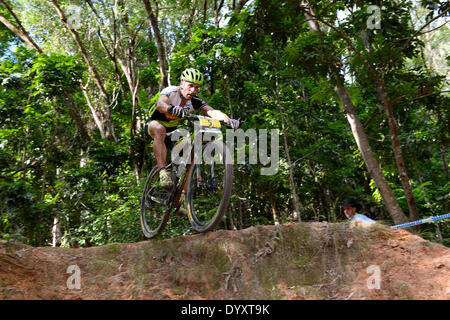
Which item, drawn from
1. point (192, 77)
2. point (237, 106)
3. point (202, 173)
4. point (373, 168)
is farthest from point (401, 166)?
point (237, 106)

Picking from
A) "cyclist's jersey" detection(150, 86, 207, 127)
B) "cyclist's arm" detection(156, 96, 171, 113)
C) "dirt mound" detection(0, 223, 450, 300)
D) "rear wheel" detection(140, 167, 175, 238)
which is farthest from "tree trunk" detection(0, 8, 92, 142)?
"dirt mound" detection(0, 223, 450, 300)

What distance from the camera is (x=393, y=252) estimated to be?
3.09 metres

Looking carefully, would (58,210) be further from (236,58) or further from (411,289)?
(411,289)

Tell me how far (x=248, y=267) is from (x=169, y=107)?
72.6 inches

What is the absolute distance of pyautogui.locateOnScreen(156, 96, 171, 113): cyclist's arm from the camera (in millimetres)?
3686

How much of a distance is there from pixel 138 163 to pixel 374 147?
7.65m

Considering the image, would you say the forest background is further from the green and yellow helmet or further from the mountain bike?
the mountain bike

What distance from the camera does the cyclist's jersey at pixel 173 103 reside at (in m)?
4.02

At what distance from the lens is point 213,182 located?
3611 mm

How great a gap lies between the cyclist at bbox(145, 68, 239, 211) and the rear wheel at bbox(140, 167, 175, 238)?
29 centimetres

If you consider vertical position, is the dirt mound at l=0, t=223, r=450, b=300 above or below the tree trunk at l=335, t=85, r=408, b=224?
below

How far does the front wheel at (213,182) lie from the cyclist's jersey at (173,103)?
2.60 feet

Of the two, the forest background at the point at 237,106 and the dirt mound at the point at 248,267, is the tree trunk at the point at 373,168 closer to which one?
the forest background at the point at 237,106
